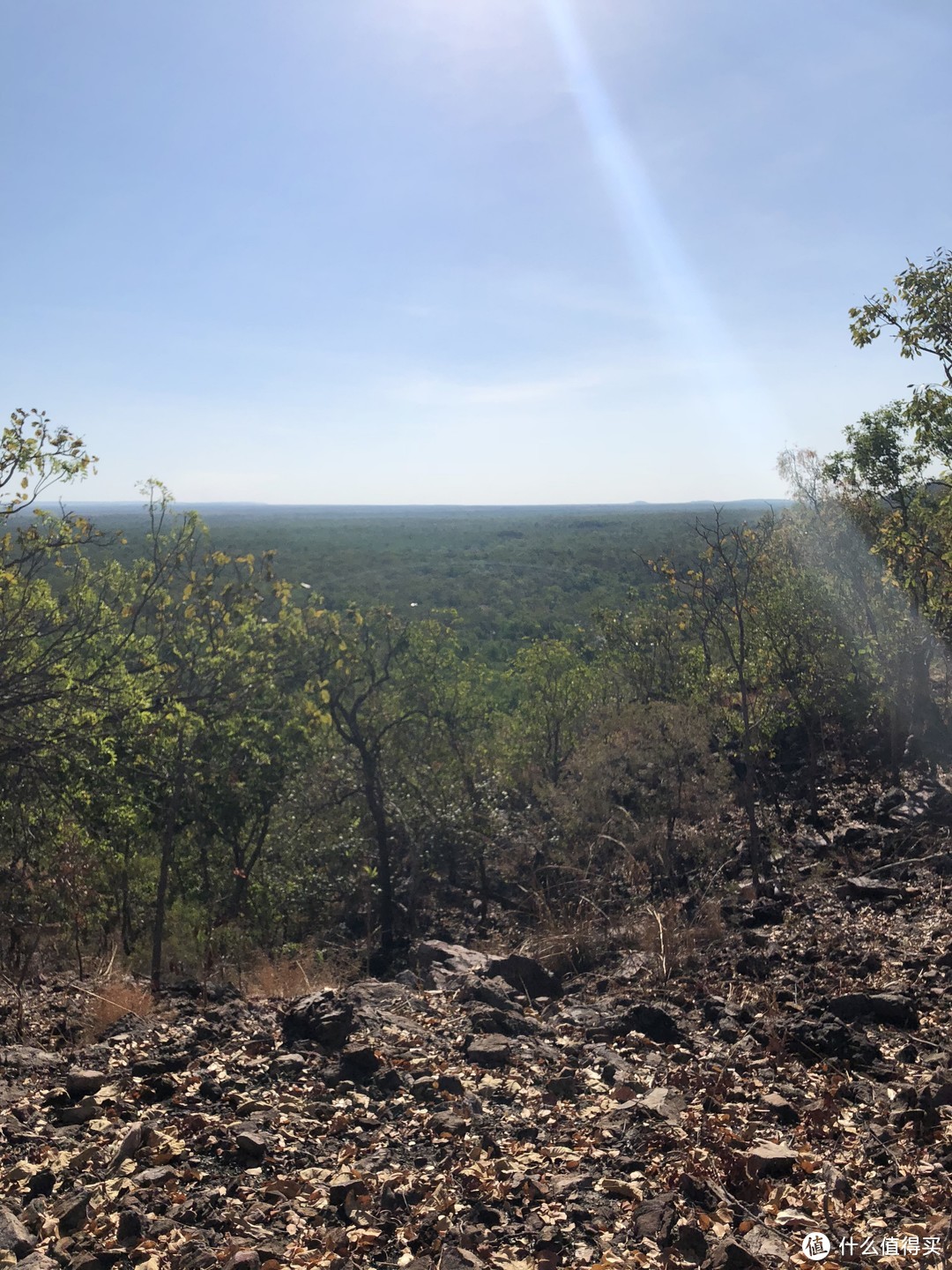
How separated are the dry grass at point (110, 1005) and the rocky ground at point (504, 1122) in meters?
0.14

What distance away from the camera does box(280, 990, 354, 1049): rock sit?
253 inches

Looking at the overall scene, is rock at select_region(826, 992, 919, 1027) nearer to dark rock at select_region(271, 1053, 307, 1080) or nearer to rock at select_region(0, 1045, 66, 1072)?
dark rock at select_region(271, 1053, 307, 1080)

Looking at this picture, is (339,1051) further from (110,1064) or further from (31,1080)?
(31,1080)

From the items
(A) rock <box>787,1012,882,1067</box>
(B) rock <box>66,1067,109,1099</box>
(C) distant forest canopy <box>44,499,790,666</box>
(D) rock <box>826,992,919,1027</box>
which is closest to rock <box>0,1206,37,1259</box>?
(B) rock <box>66,1067,109,1099</box>

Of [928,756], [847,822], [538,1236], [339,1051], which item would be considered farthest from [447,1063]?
[928,756]

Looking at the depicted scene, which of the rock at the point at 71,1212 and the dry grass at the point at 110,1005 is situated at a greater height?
the rock at the point at 71,1212

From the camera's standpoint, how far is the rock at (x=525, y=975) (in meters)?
8.28

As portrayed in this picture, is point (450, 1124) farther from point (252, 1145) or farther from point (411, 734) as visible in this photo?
point (411, 734)

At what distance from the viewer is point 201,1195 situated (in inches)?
177

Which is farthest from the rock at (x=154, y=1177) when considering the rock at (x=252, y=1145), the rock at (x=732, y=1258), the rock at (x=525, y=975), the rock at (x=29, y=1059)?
the rock at (x=525, y=975)

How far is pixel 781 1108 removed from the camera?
17.7 ft

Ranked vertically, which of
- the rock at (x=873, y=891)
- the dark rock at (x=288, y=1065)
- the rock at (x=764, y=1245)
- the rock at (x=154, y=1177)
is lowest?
the rock at (x=873, y=891)

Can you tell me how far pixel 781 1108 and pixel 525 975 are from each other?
336 cm

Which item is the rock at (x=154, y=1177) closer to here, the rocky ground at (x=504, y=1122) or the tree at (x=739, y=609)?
the rocky ground at (x=504, y=1122)
